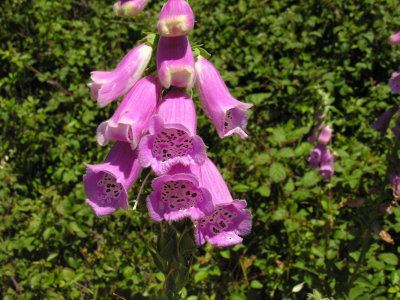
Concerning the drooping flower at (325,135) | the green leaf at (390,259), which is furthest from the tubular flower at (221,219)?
the drooping flower at (325,135)

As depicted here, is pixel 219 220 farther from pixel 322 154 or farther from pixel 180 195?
pixel 322 154

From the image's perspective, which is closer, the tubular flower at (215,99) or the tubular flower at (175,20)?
the tubular flower at (175,20)

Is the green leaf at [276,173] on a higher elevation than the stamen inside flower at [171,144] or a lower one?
lower

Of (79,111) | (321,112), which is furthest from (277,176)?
(79,111)

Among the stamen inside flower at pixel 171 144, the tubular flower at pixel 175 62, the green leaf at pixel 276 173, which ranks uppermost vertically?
the tubular flower at pixel 175 62

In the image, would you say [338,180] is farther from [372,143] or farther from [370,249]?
[372,143]

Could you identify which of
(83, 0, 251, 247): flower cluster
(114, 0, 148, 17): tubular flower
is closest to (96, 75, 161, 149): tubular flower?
(83, 0, 251, 247): flower cluster

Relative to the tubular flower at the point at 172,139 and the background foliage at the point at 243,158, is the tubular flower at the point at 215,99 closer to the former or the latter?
the tubular flower at the point at 172,139
